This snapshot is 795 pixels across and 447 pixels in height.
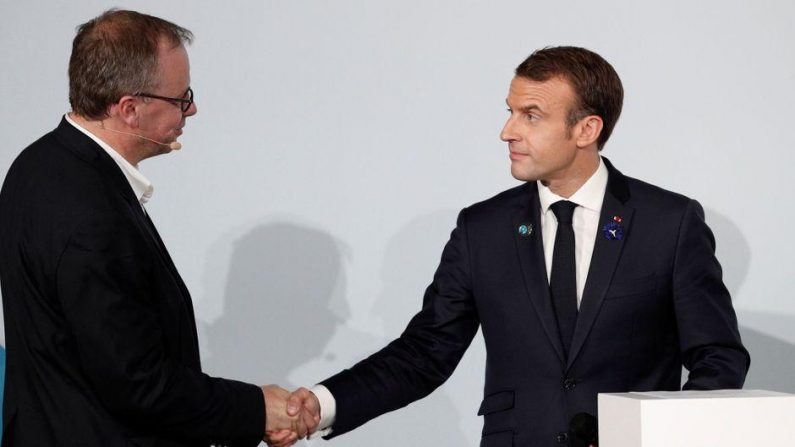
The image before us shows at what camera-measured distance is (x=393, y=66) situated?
3457 mm

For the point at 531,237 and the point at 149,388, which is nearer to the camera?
the point at 149,388

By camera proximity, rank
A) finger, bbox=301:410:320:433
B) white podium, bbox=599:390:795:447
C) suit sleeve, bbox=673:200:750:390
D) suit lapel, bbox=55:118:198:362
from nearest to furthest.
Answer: white podium, bbox=599:390:795:447, suit lapel, bbox=55:118:198:362, suit sleeve, bbox=673:200:750:390, finger, bbox=301:410:320:433

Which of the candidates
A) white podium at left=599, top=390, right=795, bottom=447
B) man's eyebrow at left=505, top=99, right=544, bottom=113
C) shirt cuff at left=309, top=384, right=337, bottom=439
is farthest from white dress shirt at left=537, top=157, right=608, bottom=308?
white podium at left=599, top=390, right=795, bottom=447

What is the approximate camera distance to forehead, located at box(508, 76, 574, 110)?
8.17 ft

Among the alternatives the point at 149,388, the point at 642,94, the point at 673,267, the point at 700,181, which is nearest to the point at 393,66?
the point at 642,94

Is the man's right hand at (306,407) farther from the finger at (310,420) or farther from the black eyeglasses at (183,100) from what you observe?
the black eyeglasses at (183,100)

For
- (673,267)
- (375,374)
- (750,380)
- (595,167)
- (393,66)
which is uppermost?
(393,66)

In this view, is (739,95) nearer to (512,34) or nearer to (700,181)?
(700,181)

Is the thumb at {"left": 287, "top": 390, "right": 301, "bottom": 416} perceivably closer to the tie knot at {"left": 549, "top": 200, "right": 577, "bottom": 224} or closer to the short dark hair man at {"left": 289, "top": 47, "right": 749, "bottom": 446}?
the short dark hair man at {"left": 289, "top": 47, "right": 749, "bottom": 446}

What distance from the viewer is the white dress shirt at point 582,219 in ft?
7.97

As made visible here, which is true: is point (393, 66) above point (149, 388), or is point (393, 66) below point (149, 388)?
above

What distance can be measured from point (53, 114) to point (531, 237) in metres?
1.71

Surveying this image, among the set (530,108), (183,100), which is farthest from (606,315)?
(183,100)

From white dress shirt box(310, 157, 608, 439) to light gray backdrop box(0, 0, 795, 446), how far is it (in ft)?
3.07
